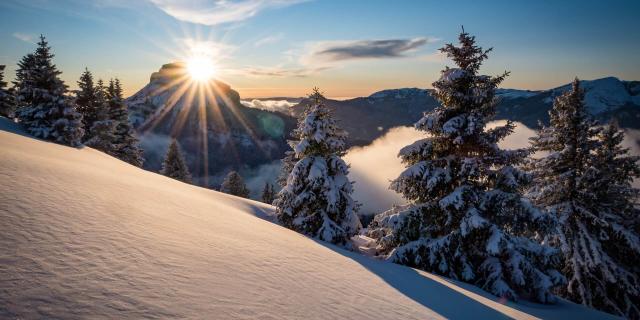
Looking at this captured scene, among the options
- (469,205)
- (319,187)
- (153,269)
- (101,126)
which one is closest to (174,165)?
(101,126)

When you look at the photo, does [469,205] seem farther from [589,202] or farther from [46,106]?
[46,106]

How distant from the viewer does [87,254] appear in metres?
3.79

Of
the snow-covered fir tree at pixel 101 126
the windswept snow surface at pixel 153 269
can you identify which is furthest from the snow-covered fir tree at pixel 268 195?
the windswept snow surface at pixel 153 269

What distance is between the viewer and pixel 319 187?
14992 mm

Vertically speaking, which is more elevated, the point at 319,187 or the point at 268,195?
the point at 319,187

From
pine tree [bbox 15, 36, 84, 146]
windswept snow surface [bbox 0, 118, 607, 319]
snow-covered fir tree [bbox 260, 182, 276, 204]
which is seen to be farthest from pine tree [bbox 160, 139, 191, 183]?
windswept snow surface [bbox 0, 118, 607, 319]

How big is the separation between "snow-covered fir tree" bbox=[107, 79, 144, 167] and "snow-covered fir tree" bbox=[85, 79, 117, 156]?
122 cm

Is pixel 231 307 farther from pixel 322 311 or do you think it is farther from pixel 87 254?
pixel 87 254

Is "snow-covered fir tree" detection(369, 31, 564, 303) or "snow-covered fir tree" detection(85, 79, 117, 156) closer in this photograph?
"snow-covered fir tree" detection(369, 31, 564, 303)

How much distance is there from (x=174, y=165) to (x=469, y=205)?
1341 inches

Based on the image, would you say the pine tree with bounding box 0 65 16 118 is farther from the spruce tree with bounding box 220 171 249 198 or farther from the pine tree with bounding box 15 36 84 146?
the spruce tree with bounding box 220 171 249 198

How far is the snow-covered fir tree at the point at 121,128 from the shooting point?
29.6 meters

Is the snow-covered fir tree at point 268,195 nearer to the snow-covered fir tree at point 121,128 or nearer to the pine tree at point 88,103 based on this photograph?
the snow-covered fir tree at point 121,128

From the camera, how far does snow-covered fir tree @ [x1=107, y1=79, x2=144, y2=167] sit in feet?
97.1
